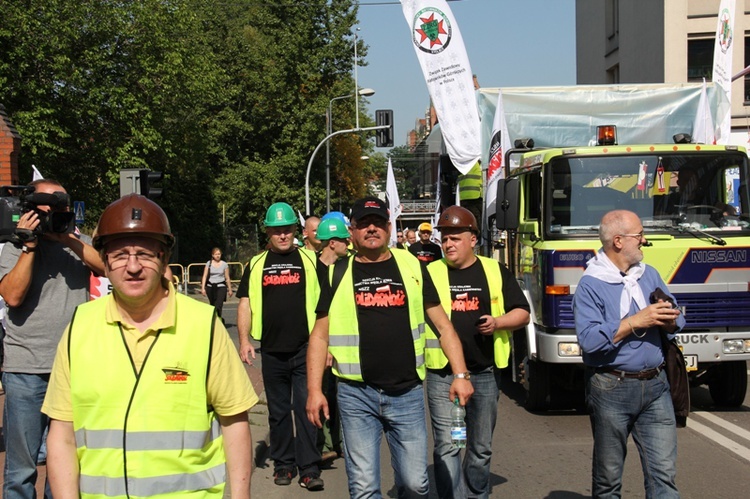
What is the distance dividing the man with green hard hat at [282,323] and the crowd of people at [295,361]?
0.7 inches

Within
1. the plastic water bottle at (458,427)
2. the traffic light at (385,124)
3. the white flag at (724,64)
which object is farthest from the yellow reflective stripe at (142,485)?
the traffic light at (385,124)

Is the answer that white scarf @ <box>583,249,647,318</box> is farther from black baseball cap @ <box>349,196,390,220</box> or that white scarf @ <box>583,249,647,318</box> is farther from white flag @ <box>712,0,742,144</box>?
white flag @ <box>712,0,742,144</box>

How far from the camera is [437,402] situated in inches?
214

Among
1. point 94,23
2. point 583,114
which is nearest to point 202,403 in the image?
point 583,114

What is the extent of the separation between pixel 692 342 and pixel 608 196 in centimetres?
168

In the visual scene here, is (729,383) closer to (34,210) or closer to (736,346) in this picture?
(736,346)

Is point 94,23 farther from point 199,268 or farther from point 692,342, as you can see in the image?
point 692,342

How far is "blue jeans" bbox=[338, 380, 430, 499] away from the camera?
4.64 m

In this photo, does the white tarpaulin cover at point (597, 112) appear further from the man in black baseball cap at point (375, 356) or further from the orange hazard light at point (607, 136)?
the man in black baseball cap at point (375, 356)

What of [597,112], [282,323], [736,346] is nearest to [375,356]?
[282,323]

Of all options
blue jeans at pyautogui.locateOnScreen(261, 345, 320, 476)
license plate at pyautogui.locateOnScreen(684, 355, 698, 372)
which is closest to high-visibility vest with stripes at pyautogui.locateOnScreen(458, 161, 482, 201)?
license plate at pyautogui.locateOnScreen(684, 355, 698, 372)

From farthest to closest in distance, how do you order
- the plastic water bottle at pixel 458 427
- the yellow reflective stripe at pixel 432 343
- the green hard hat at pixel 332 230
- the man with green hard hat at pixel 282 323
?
1. the green hard hat at pixel 332 230
2. the man with green hard hat at pixel 282 323
3. the yellow reflective stripe at pixel 432 343
4. the plastic water bottle at pixel 458 427

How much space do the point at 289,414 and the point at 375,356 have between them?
2606 mm

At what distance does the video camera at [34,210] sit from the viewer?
457 cm
